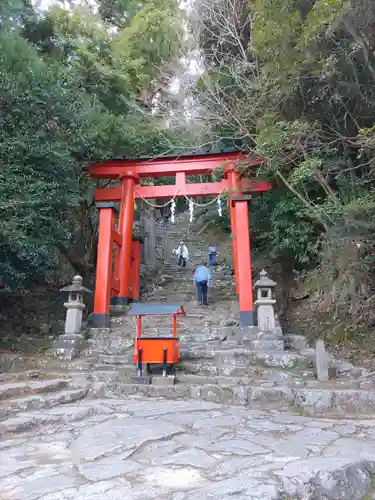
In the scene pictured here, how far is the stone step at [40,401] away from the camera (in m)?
5.52

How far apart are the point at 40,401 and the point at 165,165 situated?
734cm

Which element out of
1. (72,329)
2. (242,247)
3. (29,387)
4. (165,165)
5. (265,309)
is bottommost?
(29,387)

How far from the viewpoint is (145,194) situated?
11.6 metres

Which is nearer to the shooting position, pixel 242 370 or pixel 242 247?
pixel 242 370

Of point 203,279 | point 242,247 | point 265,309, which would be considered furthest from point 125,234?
point 265,309

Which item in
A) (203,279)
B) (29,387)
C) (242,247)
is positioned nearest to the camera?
(29,387)

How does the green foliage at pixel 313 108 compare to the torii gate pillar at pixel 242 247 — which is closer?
the green foliage at pixel 313 108

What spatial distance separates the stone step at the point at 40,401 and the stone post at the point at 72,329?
1.94 m

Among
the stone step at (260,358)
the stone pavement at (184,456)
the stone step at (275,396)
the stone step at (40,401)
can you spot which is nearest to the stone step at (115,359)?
the stone step at (275,396)

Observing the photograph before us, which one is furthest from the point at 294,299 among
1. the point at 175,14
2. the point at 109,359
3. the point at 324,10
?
the point at 175,14

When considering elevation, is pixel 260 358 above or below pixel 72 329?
below

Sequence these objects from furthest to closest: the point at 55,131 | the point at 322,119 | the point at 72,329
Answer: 1. the point at 55,131
2. the point at 322,119
3. the point at 72,329

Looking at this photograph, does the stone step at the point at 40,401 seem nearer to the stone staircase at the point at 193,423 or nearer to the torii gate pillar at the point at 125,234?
the stone staircase at the point at 193,423

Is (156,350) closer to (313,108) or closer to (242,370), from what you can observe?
(242,370)
